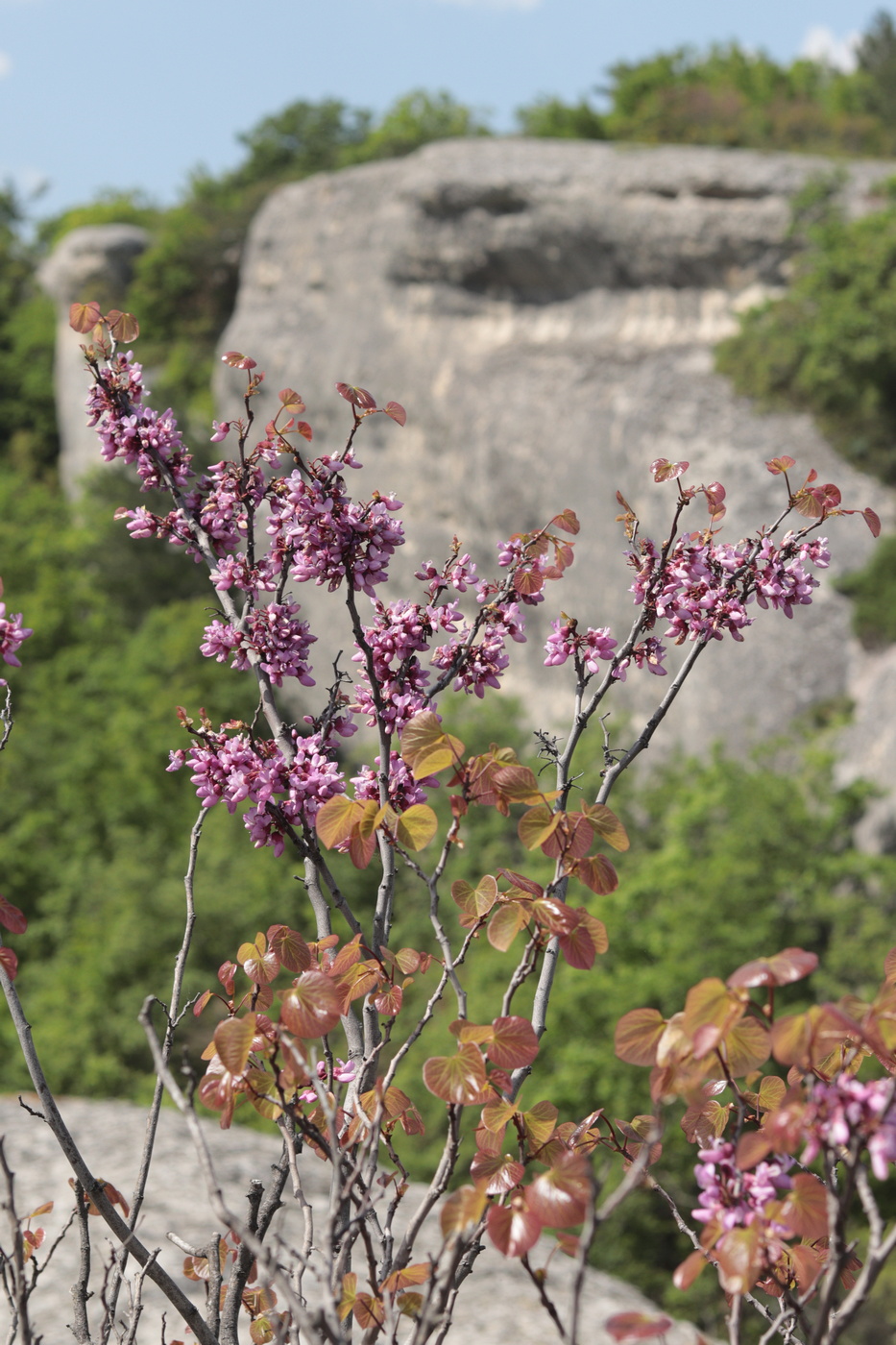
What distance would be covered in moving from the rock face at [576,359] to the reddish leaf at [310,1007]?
45.5 ft

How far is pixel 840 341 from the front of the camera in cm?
1627

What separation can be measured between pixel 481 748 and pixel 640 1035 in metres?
16.9

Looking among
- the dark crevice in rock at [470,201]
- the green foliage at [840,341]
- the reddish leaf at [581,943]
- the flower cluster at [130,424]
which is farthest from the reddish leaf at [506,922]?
the dark crevice in rock at [470,201]

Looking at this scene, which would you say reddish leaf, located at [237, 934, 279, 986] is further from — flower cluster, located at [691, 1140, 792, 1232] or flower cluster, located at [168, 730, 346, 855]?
flower cluster, located at [691, 1140, 792, 1232]

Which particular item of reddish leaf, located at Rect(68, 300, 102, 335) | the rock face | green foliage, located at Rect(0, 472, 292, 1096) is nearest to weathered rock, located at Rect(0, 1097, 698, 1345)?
reddish leaf, located at Rect(68, 300, 102, 335)

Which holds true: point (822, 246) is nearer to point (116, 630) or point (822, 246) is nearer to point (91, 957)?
point (91, 957)

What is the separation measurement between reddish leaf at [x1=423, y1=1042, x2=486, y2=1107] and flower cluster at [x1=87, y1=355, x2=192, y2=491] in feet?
4.40

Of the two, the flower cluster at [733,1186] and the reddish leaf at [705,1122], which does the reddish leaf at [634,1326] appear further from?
the reddish leaf at [705,1122]

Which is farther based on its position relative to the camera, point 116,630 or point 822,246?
point 116,630

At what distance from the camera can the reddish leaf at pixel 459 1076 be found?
1677 millimetres

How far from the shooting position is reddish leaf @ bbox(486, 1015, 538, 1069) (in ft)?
5.70

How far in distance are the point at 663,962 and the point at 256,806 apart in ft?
37.1

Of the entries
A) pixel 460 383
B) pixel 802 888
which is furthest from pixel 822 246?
pixel 802 888

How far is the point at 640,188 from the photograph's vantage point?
1944 cm
